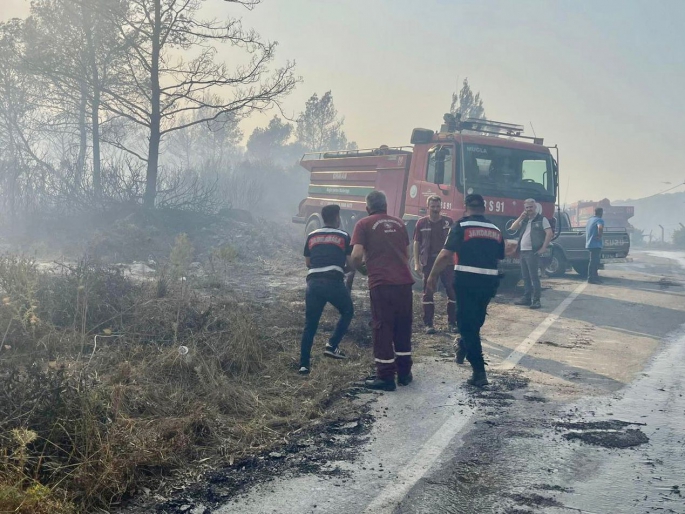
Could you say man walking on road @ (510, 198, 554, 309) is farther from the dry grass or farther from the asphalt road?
the dry grass

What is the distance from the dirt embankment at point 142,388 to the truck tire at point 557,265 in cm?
783

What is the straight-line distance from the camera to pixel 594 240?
13.3m

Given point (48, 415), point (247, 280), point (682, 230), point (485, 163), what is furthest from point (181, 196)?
point (682, 230)

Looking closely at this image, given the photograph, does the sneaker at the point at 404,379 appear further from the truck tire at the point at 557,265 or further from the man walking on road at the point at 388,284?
the truck tire at the point at 557,265

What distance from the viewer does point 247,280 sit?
13.0 m

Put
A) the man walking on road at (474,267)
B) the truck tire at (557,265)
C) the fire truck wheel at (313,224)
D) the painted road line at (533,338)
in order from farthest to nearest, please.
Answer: the fire truck wheel at (313,224) < the truck tire at (557,265) < the painted road line at (533,338) < the man walking on road at (474,267)

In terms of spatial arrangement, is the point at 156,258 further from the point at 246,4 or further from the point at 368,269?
the point at 368,269

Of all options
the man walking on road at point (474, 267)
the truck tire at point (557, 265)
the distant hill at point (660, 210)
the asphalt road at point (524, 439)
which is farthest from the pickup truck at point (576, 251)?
the distant hill at point (660, 210)

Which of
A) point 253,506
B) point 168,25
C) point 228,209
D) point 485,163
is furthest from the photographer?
point 228,209

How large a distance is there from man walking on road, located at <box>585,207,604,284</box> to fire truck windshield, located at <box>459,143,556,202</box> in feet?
5.55

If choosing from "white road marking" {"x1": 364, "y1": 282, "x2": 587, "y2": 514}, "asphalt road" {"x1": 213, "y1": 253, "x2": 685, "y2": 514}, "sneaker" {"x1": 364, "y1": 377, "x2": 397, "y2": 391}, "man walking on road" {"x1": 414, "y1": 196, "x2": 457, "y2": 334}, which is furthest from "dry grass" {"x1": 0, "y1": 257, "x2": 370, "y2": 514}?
"man walking on road" {"x1": 414, "y1": 196, "x2": 457, "y2": 334}

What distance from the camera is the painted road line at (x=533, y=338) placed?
6591 millimetres

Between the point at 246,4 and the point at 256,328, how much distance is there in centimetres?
1463

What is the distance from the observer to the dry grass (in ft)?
11.3
